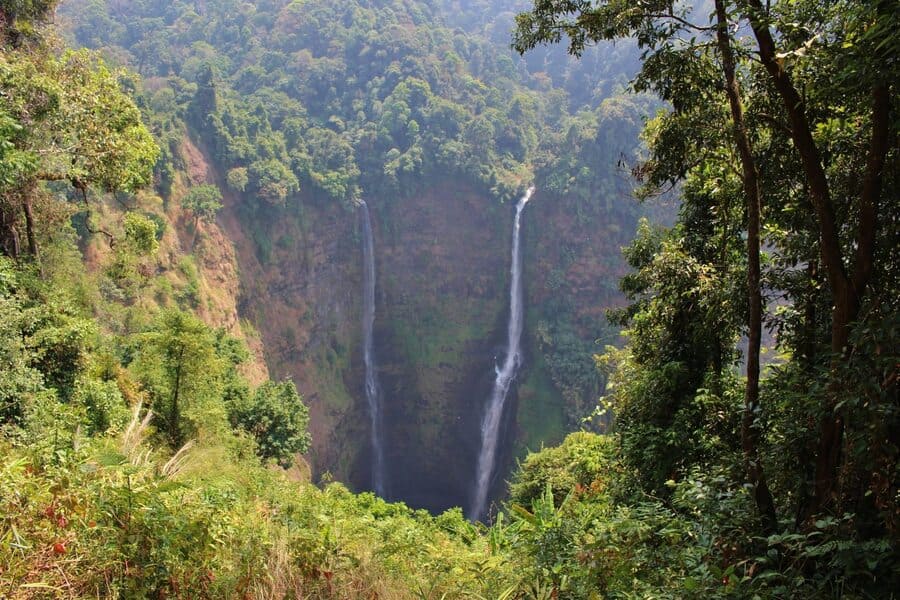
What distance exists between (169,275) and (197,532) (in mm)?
22706

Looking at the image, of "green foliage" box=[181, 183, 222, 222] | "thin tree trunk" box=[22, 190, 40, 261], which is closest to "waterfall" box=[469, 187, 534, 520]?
"green foliage" box=[181, 183, 222, 222]

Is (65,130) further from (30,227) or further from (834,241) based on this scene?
(834,241)

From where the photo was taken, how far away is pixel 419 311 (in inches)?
1492

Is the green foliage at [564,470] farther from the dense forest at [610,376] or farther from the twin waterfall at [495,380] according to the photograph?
the twin waterfall at [495,380]

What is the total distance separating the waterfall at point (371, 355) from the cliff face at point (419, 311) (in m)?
0.46

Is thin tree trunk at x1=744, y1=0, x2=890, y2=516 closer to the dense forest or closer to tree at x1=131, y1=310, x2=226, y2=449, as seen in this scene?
the dense forest

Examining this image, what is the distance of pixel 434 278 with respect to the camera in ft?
126

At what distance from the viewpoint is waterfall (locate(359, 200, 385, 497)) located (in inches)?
1356

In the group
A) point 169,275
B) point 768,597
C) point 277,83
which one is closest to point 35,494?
point 768,597

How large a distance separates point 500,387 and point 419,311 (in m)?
7.34

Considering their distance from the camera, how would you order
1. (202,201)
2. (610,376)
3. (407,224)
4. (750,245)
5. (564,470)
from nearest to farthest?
(750,245)
(610,376)
(564,470)
(202,201)
(407,224)

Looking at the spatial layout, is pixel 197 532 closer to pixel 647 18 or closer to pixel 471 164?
pixel 647 18

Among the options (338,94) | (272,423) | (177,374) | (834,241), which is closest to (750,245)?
(834,241)

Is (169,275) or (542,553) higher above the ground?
(169,275)
